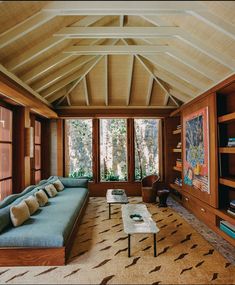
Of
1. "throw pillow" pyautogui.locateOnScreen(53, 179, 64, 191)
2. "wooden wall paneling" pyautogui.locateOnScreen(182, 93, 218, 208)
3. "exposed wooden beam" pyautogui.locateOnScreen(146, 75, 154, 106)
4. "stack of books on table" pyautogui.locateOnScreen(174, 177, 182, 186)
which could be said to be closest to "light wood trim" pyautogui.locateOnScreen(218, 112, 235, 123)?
"wooden wall paneling" pyautogui.locateOnScreen(182, 93, 218, 208)

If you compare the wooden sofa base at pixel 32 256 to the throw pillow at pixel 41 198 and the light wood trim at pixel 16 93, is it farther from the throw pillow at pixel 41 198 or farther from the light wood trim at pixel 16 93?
the light wood trim at pixel 16 93

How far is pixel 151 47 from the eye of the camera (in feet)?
13.6

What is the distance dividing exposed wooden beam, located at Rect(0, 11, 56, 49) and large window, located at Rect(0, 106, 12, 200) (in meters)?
1.86

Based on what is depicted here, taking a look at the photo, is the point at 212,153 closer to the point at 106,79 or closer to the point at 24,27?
the point at 106,79

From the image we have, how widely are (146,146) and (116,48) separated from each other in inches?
146

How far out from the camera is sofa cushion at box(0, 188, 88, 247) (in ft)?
9.12

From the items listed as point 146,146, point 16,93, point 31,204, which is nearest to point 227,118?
point 31,204

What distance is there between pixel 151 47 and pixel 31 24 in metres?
2.06

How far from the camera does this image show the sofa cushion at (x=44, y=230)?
278 cm

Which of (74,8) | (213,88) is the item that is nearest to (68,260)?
(74,8)

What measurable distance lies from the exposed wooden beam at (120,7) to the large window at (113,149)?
464 centimetres

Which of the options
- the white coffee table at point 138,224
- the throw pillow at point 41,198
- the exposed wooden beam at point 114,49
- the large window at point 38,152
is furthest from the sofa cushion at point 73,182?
the exposed wooden beam at point 114,49

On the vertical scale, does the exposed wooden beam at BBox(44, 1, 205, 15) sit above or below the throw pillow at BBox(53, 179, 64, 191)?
above

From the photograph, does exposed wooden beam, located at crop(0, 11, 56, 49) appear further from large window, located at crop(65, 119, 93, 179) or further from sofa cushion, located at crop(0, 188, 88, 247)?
large window, located at crop(65, 119, 93, 179)
